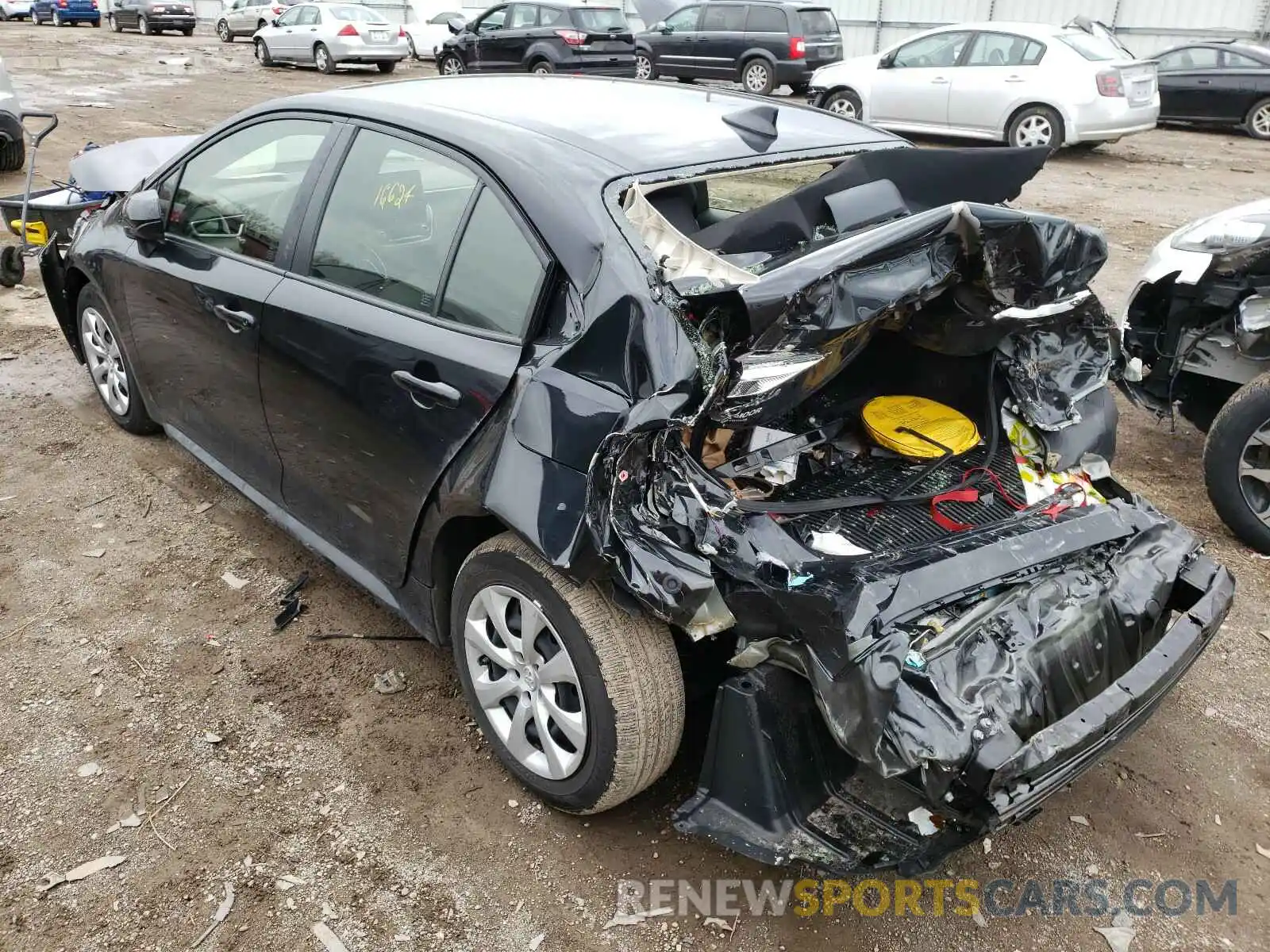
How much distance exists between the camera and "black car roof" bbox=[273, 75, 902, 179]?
2643 mm

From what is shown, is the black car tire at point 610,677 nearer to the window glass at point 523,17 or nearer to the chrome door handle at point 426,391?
the chrome door handle at point 426,391

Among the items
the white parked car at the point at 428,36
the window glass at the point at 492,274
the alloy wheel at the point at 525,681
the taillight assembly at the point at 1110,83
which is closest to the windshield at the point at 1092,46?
the taillight assembly at the point at 1110,83

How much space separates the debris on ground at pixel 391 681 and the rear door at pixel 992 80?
1145cm

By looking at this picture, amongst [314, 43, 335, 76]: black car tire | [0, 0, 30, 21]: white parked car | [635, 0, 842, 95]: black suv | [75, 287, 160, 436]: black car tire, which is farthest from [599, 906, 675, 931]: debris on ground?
[0, 0, 30, 21]: white parked car

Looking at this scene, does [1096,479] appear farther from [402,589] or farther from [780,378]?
[402,589]

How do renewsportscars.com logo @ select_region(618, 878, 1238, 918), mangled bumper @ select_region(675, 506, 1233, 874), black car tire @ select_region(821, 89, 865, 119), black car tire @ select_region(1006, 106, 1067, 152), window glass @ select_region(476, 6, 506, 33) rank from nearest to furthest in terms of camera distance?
mangled bumper @ select_region(675, 506, 1233, 874), renewsportscars.com logo @ select_region(618, 878, 1238, 918), black car tire @ select_region(1006, 106, 1067, 152), black car tire @ select_region(821, 89, 865, 119), window glass @ select_region(476, 6, 506, 33)

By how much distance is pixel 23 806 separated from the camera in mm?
2588

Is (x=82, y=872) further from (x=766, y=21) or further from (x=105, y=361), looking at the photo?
(x=766, y=21)

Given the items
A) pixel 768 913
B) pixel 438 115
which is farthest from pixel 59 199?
pixel 768 913

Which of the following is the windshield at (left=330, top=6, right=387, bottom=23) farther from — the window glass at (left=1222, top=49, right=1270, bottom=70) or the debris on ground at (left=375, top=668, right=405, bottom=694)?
the debris on ground at (left=375, top=668, right=405, bottom=694)

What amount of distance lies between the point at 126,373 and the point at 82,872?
257 cm

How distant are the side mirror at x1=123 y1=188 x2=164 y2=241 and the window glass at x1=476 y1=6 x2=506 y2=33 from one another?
15764 mm

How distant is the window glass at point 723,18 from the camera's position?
16.9 m

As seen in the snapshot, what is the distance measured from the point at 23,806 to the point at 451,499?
143 cm
